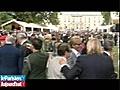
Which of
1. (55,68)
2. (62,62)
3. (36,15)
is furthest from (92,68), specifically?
(36,15)

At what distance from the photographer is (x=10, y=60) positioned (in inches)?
191

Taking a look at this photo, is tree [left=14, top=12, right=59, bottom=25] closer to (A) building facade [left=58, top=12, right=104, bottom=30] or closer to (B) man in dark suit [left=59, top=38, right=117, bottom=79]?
(A) building facade [left=58, top=12, right=104, bottom=30]

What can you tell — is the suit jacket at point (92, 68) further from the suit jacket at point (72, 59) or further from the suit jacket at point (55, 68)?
the suit jacket at point (72, 59)

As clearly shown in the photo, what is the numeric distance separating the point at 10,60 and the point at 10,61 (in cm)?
2

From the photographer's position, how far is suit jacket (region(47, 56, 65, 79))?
163 inches

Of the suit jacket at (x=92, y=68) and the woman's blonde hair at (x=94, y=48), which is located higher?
the woman's blonde hair at (x=94, y=48)

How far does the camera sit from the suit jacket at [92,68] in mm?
3773

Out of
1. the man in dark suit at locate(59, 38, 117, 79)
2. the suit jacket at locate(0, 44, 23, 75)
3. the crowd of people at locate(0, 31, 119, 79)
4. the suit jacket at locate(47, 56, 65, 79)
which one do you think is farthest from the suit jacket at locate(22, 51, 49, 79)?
the man in dark suit at locate(59, 38, 117, 79)

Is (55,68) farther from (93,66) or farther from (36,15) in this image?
(36,15)

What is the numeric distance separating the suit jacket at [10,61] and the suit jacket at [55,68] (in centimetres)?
74

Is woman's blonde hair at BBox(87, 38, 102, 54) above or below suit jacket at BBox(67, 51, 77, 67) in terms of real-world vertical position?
above

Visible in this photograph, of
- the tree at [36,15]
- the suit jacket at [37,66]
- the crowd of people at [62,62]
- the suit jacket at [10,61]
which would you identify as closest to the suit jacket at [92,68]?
the crowd of people at [62,62]

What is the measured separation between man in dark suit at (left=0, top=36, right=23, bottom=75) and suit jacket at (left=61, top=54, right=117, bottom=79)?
1.22m
